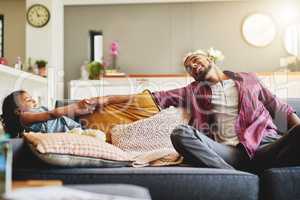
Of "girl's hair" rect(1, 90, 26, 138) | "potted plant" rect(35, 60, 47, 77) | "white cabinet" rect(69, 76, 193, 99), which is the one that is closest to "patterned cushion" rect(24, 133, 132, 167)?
"girl's hair" rect(1, 90, 26, 138)

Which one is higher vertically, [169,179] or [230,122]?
[230,122]

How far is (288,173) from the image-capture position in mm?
1771

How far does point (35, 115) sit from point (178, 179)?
42.5 inches

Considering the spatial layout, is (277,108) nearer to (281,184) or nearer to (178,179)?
(281,184)

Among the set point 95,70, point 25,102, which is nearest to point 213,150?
point 25,102

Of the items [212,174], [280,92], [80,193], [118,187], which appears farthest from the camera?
[280,92]

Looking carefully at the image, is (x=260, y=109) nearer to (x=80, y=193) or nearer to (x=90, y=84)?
(x=80, y=193)

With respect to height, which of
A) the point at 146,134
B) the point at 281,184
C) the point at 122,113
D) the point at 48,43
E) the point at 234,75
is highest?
the point at 48,43

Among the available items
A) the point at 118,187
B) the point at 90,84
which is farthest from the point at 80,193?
the point at 90,84

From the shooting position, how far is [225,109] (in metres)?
2.43

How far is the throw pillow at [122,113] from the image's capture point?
2.53 meters

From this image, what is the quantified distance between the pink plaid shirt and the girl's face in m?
0.80

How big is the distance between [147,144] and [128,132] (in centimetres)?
14

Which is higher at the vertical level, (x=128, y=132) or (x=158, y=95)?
(x=158, y=95)
